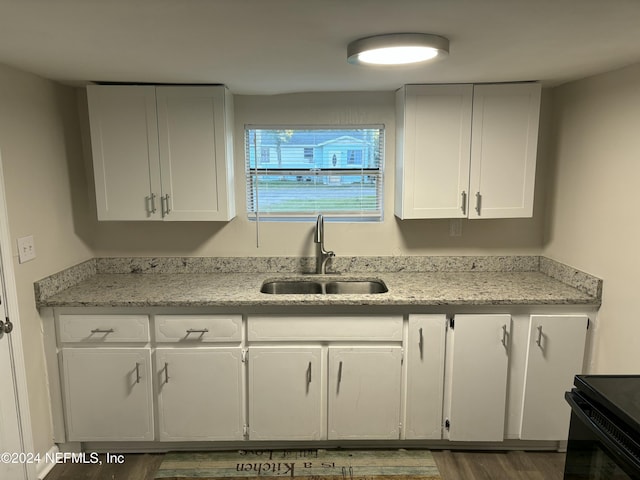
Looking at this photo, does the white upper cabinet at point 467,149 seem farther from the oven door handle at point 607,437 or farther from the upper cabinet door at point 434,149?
the oven door handle at point 607,437

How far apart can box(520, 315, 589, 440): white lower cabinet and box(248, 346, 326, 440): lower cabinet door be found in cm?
115

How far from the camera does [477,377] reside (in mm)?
2303

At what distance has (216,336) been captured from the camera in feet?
7.47

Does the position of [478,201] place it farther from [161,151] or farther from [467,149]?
[161,151]

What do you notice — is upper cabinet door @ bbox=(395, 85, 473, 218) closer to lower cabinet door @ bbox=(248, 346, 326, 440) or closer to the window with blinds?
the window with blinds

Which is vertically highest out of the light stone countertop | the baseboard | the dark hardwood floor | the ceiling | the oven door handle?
the ceiling

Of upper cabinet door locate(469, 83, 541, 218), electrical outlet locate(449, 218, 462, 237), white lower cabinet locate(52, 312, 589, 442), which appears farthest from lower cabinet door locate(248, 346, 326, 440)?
upper cabinet door locate(469, 83, 541, 218)

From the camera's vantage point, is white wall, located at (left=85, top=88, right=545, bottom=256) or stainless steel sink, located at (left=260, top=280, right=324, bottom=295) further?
white wall, located at (left=85, top=88, right=545, bottom=256)

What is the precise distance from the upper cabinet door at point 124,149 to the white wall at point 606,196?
2.45m

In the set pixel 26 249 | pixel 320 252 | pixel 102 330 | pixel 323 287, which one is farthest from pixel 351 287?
pixel 26 249

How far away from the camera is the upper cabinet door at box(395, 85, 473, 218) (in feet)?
7.92

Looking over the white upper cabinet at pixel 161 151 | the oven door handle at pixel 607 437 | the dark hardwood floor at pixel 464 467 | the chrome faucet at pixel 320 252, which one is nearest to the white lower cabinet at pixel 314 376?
the dark hardwood floor at pixel 464 467

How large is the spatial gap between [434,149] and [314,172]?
0.79 metres

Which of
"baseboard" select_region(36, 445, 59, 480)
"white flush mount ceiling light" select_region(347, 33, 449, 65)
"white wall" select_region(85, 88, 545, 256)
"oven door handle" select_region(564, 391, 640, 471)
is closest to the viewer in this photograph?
"oven door handle" select_region(564, 391, 640, 471)
